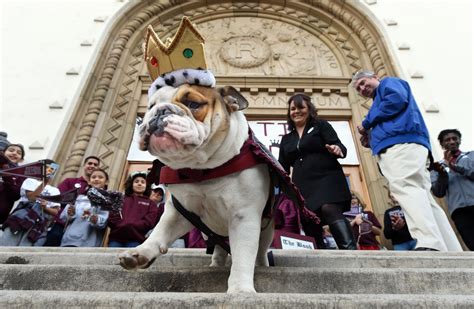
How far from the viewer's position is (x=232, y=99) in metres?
1.48

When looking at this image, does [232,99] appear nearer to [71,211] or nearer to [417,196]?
[417,196]

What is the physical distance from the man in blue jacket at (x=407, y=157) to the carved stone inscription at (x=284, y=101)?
3290 millimetres

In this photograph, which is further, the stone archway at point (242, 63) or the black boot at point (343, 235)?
the stone archway at point (242, 63)

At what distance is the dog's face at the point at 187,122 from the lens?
122 cm

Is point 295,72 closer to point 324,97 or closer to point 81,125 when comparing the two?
point 324,97

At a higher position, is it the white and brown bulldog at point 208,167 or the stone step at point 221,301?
the white and brown bulldog at point 208,167

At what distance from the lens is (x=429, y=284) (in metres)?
1.58

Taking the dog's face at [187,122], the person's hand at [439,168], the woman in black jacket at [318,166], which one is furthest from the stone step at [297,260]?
the person's hand at [439,168]

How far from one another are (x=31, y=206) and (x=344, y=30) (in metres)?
6.71

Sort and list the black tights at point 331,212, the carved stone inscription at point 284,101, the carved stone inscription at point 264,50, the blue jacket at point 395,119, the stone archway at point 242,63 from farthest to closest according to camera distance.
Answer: the carved stone inscription at point 264,50
the carved stone inscription at point 284,101
the stone archway at point 242,63
the blue jacket at point 395,119
the black tights at point 331,212

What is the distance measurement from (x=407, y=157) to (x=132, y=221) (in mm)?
2315

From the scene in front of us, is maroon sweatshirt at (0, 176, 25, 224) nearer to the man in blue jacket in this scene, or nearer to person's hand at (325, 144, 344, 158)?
person's hand at (325, 144, 344, 158)

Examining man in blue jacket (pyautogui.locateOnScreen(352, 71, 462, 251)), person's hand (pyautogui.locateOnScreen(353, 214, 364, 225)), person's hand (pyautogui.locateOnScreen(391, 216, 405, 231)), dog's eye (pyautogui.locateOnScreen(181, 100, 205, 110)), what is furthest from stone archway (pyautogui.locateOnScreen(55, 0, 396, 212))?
dog's eye (pyautogui.locateOnScreen(181, 100, 205, 110))

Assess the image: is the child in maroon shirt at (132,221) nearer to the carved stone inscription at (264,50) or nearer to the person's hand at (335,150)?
the person's hand at (335,150)
